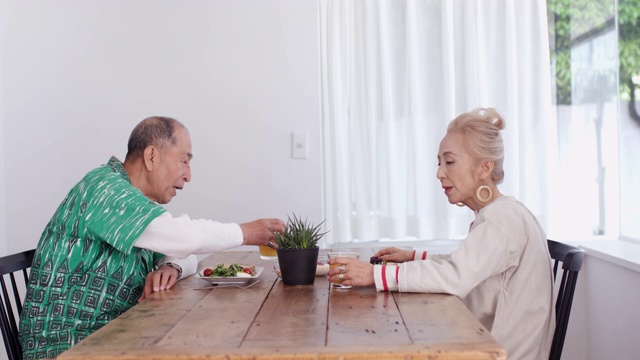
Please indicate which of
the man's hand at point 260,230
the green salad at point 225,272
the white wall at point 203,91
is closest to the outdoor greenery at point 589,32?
the white wall at point 203,91

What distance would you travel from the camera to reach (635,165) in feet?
10.1

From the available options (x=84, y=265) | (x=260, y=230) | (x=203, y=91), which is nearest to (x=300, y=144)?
(x=203, y=91)

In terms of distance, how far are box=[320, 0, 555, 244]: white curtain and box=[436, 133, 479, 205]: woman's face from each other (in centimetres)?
132

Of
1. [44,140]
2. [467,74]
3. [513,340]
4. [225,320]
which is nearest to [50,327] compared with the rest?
[225,320]

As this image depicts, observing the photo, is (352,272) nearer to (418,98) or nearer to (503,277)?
(503,277)

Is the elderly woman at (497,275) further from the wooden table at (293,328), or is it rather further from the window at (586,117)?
the window at (586,117)

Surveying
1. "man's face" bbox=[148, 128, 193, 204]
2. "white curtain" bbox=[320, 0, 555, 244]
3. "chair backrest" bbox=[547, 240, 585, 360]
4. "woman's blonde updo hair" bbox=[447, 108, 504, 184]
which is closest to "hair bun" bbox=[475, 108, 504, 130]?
"woman's blonde updo hair" bbox=[447, 108, 504, 184]

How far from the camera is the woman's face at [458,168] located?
6.75 ft

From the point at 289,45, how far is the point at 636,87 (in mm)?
1562

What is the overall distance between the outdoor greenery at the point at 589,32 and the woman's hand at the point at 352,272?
1929 millimetres

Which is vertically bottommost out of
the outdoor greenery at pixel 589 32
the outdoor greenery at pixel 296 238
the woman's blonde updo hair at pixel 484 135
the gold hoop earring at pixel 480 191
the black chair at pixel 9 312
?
the black chair at pixel 9 312

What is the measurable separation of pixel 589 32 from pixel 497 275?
77.7 inches

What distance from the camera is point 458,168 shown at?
206 cm

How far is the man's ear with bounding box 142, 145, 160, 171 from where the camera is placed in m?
2.23
